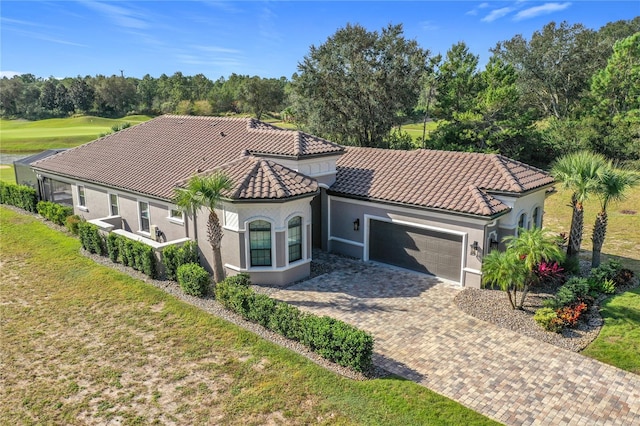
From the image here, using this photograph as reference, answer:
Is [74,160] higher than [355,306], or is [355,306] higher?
[74,160]

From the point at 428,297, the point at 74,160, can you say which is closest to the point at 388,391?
the point at 428,297

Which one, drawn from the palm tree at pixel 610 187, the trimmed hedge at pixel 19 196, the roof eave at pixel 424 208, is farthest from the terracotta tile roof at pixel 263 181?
the trimmed hedge at pixel 19 196

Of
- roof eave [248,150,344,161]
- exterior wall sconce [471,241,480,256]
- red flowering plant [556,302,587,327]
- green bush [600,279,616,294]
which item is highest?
roof eave [248,150,344,161]

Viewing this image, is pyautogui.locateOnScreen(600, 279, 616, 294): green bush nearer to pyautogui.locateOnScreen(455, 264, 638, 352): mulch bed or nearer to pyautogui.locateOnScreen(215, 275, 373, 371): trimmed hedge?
pyautogui.locateOnScreen(455, 264, 638, 352): mulch bed

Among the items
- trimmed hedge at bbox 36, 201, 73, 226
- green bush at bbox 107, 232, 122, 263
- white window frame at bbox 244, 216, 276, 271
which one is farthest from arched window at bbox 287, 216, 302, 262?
trimmed hedge at bbox 36, 201, 73, 226

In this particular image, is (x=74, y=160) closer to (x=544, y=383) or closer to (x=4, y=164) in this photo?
(x=544, y=383)
